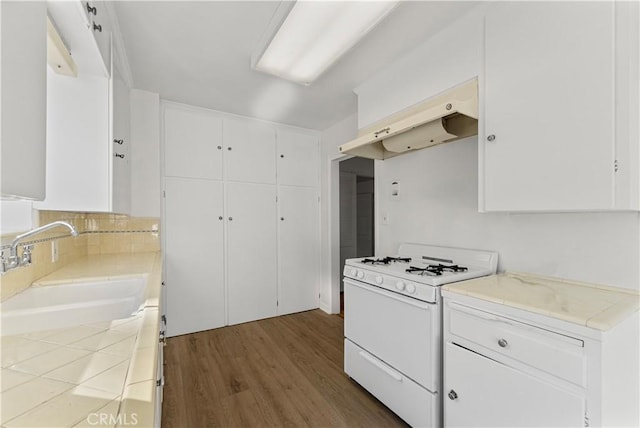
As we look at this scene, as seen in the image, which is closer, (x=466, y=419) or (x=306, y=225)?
(x=466, y=419)

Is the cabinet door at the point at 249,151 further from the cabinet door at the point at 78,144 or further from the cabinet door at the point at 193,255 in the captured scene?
the cabinet door at the point at 78,144

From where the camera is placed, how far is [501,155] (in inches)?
56.6

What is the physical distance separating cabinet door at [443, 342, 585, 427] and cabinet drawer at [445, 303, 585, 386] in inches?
2.4

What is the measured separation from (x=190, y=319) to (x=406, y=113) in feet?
9.05

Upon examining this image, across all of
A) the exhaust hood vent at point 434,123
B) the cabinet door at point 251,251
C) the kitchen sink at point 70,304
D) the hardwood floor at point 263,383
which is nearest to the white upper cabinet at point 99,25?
the kitchen sink at point 70,304

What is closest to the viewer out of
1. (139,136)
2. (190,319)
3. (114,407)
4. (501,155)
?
(114,407)

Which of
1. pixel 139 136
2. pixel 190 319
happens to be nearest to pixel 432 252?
pixel 190 319

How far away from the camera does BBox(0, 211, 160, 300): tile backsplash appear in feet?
5.09

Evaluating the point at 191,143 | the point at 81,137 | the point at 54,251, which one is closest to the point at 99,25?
the point at 81,137

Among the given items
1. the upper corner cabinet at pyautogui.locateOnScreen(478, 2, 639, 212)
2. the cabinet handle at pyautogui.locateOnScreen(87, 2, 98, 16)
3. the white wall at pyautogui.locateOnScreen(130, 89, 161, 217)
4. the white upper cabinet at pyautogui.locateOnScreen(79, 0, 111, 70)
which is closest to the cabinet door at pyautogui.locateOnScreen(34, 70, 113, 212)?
the white upper cabinet at pyautogui.locateOnScreen(79, 0, 111, 70)

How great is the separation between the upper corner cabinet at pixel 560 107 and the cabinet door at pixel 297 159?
2.27 m

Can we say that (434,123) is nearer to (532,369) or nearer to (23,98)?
(532,369)

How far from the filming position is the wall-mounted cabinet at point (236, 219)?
2787 mm

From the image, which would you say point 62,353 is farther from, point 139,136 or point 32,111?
point 139,136
